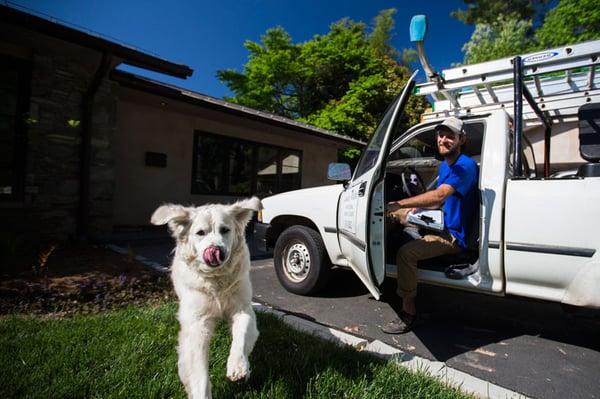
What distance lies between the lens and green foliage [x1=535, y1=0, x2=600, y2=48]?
1658 cm

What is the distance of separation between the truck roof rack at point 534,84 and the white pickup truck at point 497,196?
0.04ft

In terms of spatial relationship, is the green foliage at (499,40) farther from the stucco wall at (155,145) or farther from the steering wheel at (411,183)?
the steering wheel at (411,183)

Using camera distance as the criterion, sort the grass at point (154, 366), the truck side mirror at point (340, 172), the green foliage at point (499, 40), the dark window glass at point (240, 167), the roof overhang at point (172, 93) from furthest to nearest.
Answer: the green foliage at point (499, 40) < the dark window glass at point (240, 167) < the roof overhang at point (172, 93) < the truck side mirror at point (340, 172) < the grass at point (154, 366)

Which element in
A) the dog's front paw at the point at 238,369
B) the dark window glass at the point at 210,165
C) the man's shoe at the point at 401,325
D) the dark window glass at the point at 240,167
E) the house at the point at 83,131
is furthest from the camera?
the dark window glass at the point at 240,167

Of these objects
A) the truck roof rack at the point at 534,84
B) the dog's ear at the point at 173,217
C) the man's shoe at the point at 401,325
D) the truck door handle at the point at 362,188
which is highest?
the truck roof rack at the point at 534,84

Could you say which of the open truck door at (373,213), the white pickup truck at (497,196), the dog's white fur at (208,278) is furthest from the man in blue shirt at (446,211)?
the dog's white fur at (208,278)

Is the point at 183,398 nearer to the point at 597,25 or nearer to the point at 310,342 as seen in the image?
the point at 310,342

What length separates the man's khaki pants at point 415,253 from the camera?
9.62ft

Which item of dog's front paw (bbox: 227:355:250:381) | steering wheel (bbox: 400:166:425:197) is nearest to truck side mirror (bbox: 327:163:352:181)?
steering wheel (bbox: 400:166:425:197)

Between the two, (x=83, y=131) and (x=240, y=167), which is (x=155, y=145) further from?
(x=240, y=167)

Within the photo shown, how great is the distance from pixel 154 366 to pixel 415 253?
91.8 inches

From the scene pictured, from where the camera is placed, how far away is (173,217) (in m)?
2.24

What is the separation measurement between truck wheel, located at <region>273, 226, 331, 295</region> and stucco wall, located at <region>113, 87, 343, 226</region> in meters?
5.45

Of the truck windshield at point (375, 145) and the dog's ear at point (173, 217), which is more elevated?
the truck windshield at point (375, 145)
